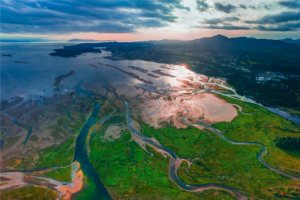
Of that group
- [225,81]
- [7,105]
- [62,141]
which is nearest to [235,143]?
[62,141]

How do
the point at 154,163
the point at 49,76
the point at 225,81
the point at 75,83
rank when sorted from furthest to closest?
the point at 225,81 < the point at 49,76 < the point at 75,83 < the point at 154,163

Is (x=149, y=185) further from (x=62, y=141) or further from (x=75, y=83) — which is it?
(x=75, y=83)

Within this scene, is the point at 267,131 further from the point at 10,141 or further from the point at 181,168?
the point at 10,141

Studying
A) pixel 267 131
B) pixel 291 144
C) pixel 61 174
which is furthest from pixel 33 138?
pixel 291 144

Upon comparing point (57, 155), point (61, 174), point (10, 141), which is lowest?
point (61, 174)

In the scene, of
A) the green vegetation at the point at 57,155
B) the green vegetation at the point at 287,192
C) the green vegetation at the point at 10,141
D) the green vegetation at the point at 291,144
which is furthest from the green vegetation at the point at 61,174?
the green vegetation at the point at 291,144
